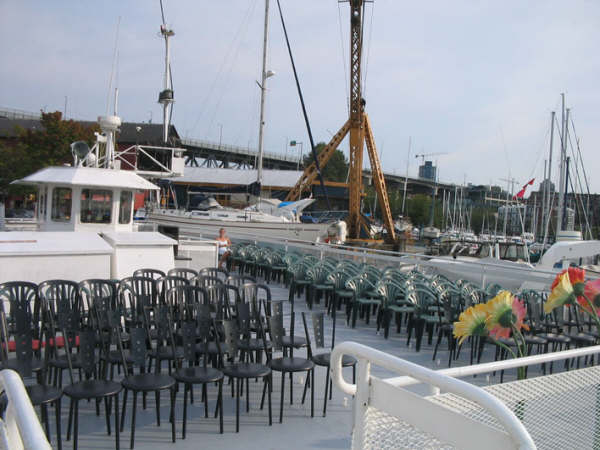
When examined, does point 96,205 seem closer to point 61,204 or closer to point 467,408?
point 61,204

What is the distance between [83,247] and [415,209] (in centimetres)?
7590

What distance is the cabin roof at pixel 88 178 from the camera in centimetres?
1111

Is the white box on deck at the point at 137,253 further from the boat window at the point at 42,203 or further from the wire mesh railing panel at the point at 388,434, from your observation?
the wire mesh railing panel at the point at 388,434

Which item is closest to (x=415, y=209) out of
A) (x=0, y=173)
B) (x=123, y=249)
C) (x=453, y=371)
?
(x=0, y=173)

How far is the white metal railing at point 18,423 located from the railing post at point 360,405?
116 centimetres

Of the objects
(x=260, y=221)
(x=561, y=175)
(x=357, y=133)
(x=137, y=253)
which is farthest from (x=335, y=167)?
(x=137, y=253)

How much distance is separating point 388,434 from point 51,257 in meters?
7.04

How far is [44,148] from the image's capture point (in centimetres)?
3338

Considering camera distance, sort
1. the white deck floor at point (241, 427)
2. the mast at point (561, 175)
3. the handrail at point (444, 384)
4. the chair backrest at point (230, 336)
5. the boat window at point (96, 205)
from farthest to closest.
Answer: the mast at point (561, 175)
the boat window at point (96, 205)
the chair backrest at point (230, 336)
the white deck floor at point (241, 427)
the handrail at point (444, 384)

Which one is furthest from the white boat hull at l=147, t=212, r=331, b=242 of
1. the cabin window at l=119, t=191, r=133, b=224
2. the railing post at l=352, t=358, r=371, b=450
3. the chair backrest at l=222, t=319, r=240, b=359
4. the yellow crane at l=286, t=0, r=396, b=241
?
the railing post at l=352, t=358, r=371, b=450

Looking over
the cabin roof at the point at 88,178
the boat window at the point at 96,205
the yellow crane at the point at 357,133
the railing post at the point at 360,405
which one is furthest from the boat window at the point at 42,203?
the yellow crane at the point at 357,133

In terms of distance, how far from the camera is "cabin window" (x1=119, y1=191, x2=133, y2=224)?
1177 cm

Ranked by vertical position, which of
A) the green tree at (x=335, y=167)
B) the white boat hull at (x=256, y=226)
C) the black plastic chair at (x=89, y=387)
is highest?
the green tree at (x=335, y=167)

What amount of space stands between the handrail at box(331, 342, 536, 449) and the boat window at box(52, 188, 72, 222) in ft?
34.1
